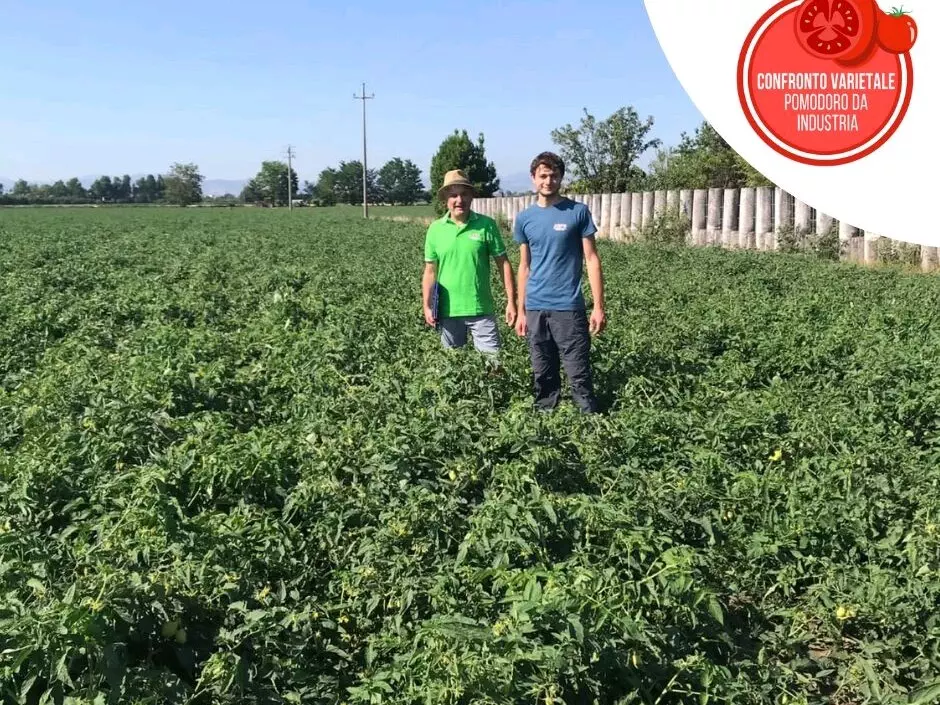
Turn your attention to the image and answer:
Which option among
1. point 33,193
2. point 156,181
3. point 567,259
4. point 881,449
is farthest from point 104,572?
point 156,181

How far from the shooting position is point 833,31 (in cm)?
919

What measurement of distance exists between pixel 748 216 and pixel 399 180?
12963cm

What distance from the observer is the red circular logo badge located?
29.7 feet

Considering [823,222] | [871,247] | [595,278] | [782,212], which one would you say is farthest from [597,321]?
[782,212]

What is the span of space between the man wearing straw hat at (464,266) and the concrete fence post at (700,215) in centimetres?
1792

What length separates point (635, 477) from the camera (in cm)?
454

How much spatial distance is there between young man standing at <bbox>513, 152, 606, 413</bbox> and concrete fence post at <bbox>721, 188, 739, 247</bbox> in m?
17.0

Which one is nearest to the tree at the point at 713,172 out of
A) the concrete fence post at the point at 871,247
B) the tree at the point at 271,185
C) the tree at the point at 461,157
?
the concrete fence post at the point at 871,247

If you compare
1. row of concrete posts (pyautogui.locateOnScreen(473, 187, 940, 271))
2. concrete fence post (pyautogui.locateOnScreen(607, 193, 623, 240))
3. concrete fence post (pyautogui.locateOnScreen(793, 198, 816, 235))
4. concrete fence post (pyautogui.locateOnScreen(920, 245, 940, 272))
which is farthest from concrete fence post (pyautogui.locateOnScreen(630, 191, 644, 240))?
concrete fence post (pyautogui.locateOnScreen(920, 245, 940, 272))

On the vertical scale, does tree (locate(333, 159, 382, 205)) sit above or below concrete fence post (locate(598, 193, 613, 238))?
above

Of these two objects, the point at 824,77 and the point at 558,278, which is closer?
the point at 558,278

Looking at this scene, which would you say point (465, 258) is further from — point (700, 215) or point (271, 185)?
point (271, 185)

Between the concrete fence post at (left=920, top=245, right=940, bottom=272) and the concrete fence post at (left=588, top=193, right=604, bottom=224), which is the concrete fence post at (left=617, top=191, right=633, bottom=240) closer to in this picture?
the concrete fence post at (left=588, top=193, right=604, bottom=224)

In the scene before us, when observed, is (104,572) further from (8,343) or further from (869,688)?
(8,343)
